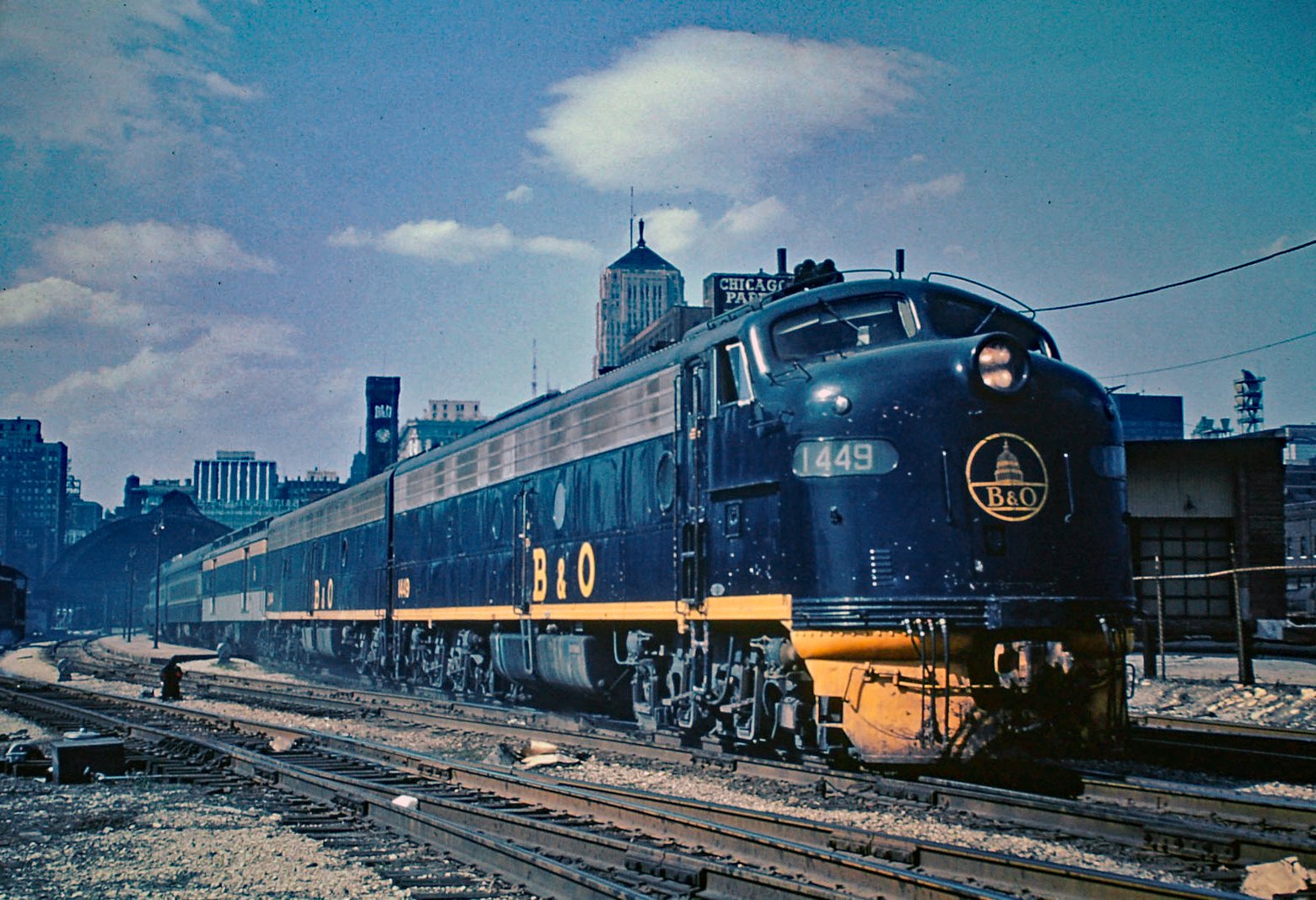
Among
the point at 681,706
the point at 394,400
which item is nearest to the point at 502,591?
the point at 681,706

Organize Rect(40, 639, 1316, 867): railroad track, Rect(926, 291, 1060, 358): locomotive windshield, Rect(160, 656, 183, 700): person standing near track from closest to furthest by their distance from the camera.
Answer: Rect(40, 639, 1316, 867): railroad track → Rect(926, 291, 1060, 358): locomotive windshield → Rect(160, 656, 183, 700): person standing near track

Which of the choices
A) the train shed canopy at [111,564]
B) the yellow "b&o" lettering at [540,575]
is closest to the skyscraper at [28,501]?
the train shed canopy at [111,564]

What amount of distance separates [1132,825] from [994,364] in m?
3.68

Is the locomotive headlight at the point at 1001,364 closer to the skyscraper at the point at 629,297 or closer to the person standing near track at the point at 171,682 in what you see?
the person standing near track at the point at 171,682

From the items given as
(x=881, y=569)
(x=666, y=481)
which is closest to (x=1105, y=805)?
(x=881, y=569)

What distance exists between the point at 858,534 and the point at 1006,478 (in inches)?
49.1

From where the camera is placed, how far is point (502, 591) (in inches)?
675

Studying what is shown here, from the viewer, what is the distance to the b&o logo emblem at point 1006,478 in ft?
31.4

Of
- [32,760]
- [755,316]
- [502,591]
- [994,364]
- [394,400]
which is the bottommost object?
[32,760]

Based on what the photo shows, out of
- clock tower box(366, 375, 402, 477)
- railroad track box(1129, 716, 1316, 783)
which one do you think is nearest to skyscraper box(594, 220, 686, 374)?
clock tower box(366, 375, 402, 477)

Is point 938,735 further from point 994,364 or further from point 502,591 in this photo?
point 502,591

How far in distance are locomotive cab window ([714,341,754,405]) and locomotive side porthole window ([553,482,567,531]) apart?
4307 mm

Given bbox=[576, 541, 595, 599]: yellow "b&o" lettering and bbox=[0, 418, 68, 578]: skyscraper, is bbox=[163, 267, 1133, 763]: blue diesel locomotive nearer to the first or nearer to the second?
bbox=[576, 541, 595, 599]: yellow "b&o" lettering

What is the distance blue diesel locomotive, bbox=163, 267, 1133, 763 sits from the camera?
941cm
